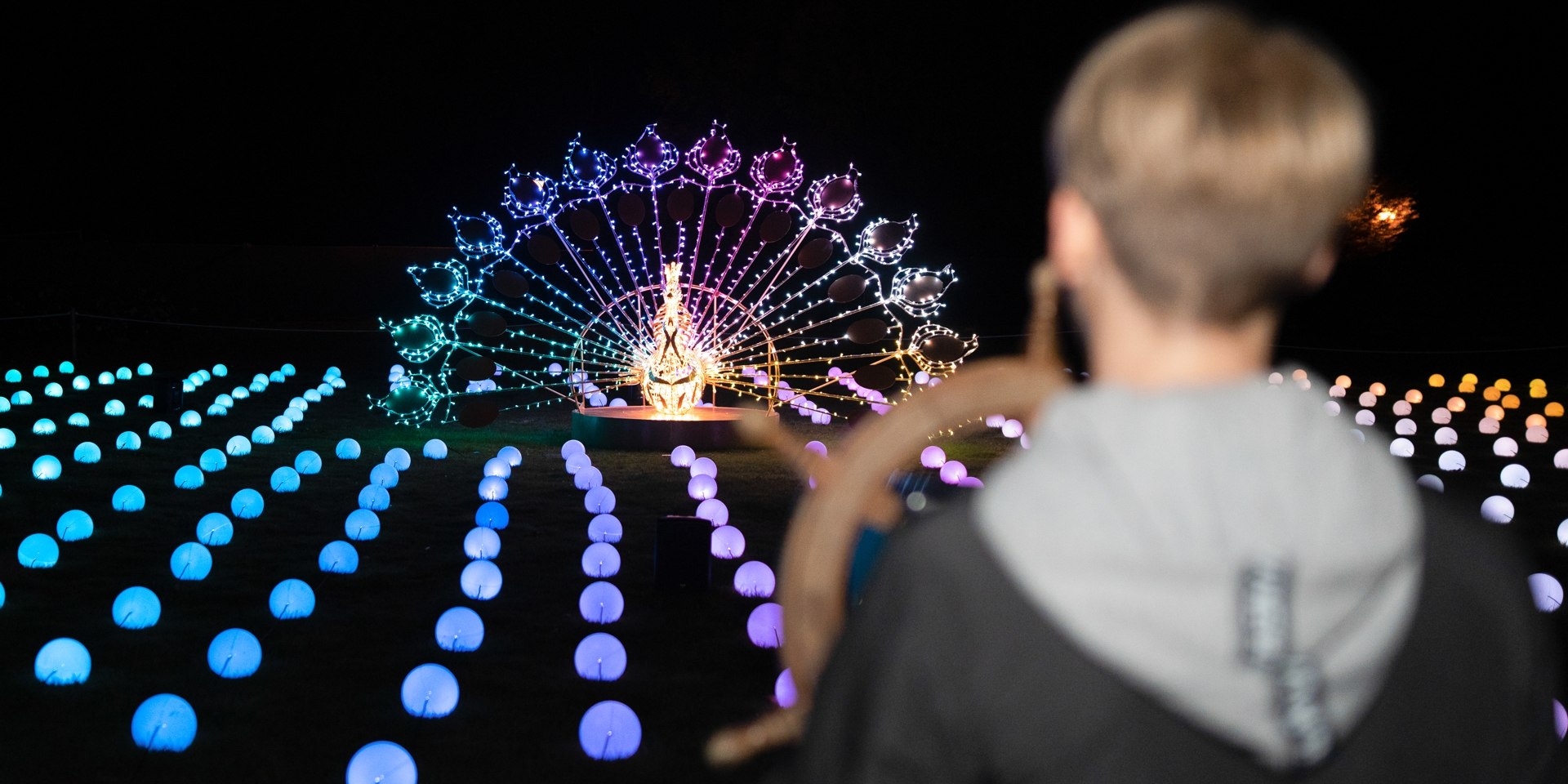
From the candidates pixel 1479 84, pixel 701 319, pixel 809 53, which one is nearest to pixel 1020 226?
pixel 809 53

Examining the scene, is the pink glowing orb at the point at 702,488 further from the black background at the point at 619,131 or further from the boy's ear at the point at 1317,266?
the black background at the point at 619,131

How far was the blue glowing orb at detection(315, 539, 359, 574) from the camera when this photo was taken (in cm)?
655

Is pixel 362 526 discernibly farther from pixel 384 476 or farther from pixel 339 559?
pixel 384 476

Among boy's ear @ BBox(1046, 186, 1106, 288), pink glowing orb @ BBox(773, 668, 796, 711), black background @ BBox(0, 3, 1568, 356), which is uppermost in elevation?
black background @ BBox(0, 3, 1568, 356)

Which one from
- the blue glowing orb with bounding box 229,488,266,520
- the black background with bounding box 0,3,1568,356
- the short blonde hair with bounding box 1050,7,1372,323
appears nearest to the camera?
the short blonde hair with bounding box 1050,7,1372,323

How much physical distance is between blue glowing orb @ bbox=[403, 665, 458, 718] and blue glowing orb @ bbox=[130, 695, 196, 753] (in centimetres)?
66

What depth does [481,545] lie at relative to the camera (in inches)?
273

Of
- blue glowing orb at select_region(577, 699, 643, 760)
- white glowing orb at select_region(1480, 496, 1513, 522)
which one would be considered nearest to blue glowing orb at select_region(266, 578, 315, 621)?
blue glowing orb at select_region(577, 699, 643, 760)

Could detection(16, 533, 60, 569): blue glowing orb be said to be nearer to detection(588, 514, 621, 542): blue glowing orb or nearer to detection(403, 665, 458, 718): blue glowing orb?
detection(588, 514, 621, 542): blue glowing orb

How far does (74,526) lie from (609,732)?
14.5 feet

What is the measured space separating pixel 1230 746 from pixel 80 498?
8751 mm

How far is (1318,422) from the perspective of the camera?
1112mm

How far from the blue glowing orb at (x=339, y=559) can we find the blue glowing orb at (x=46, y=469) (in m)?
3.64

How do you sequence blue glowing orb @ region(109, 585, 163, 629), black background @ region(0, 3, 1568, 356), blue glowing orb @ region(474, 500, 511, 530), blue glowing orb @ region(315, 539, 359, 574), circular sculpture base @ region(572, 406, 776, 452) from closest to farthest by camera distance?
blue glowing orb @ region(109, 585, 163, 629) < blue glowing orb @ region(315, 539, 359, 574) < blue glowing orb @ region(474, 500, 511, 530) < circular sculpture base @ region(572, 406, 776, 452) < black background @ region(0, 3, 1568, 356)
